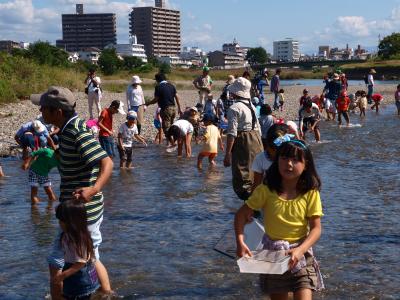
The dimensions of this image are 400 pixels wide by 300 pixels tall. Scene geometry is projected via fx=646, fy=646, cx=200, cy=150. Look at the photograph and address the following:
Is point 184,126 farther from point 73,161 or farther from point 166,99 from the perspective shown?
point 73,161

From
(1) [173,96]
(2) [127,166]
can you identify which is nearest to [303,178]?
(2) [127,166]

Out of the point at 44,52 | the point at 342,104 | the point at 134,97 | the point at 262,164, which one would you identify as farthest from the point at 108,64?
the point at 262,164

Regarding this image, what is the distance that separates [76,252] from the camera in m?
4.63

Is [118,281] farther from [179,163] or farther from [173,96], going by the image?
[173,96]

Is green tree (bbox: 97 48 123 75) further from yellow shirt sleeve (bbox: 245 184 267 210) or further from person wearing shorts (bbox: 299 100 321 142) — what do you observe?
yellow shirt sleeve (bbox: 245 184 267 210)

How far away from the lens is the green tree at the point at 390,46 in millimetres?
131375

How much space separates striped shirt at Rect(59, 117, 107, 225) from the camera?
15.6ft

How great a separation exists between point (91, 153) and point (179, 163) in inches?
380

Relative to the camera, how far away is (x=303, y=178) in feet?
13.8

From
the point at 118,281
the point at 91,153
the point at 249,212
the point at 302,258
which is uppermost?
the point at 91,153

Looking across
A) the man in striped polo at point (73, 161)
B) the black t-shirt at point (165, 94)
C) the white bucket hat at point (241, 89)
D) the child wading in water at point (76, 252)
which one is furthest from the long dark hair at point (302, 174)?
the black t-shirt at point (165, 94)

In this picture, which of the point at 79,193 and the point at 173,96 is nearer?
the point at 79,193

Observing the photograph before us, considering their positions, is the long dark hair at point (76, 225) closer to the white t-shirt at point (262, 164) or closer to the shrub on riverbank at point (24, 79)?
the white t-shirt at point (262, 164)

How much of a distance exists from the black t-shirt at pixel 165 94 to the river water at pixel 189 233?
185 cm
